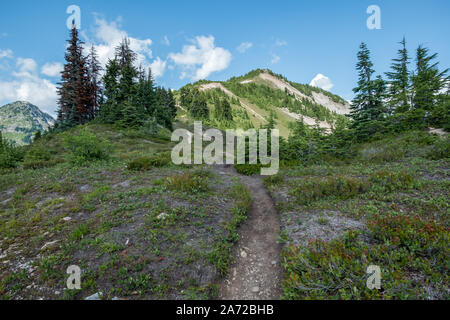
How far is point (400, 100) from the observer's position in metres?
21.7

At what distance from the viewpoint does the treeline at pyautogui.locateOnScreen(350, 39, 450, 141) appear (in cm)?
1970

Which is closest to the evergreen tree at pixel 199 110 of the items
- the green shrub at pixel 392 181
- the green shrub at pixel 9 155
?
the green shrub at pixel 9 155

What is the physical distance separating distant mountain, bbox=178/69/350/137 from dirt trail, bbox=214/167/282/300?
27.1m

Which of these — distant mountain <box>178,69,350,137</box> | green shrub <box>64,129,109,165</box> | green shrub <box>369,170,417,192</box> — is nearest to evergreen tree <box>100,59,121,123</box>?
green shrub <box>64,129,109,165</box>

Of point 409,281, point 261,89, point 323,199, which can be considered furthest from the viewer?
point 261,89

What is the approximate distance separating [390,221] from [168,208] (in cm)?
688

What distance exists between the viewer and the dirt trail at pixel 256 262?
4.25m

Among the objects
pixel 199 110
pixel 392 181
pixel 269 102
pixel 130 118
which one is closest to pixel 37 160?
pixel 130 118

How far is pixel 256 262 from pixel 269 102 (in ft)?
411

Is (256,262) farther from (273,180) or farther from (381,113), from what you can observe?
(381,113)

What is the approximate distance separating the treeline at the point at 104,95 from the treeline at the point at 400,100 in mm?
30518
